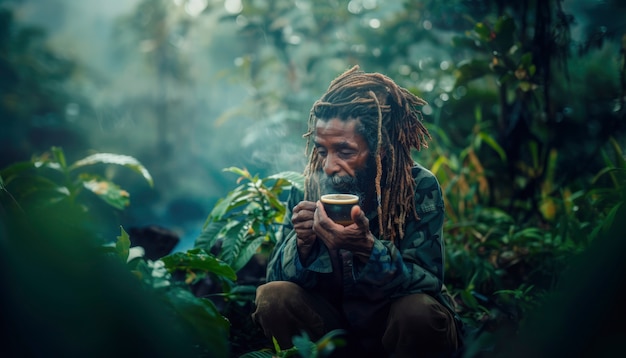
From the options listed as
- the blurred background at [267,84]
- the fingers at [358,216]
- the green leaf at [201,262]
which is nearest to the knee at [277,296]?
the green leaf at [201,262]

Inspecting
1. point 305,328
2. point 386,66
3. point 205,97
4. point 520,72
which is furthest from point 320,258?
point 205,97

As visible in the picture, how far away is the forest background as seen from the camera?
110 inches

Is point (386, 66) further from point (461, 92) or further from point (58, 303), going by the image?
point (58, 303)

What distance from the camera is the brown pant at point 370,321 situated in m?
1.90

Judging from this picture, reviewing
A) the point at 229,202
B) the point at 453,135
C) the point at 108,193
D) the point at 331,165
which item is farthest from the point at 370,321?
the point at 453,135

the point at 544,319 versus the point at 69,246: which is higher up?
the point at 69,246

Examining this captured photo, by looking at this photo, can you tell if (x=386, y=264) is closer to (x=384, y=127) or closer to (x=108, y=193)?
(x=384, y=127)

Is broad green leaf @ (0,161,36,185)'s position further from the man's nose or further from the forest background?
the man's nose

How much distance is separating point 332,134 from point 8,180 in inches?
104

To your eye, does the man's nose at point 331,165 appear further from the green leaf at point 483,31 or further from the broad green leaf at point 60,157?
the broad green leaf at point 60,157

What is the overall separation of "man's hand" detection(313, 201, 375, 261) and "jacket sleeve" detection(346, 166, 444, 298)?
72 mm

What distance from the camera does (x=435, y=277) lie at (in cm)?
205

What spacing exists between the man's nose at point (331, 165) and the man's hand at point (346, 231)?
0.24 metres

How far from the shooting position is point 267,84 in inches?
266
